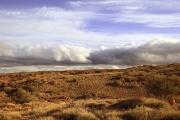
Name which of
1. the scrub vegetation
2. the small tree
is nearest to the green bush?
the scrub vegetation

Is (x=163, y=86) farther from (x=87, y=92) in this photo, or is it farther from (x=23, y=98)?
(x=23, y=98)

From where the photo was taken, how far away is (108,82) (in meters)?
49.4

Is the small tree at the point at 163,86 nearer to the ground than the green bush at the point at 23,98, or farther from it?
farther from it

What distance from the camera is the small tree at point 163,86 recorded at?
29.8 meters

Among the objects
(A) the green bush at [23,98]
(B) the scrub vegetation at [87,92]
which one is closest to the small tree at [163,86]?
(B) the scrub vegetation at [87,92]

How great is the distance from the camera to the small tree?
97.7ft

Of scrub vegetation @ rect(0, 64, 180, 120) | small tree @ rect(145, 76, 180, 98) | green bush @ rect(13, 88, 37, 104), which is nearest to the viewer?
scrub vegetation @ rect(0, 64, 180, 120)

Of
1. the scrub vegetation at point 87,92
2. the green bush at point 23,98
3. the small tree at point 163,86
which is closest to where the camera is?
the scrub vegetation at point 87,92

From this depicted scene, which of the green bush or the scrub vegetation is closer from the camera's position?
the scrub vegetation

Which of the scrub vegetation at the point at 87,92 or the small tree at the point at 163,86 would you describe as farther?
the small tree at the point at 163,86

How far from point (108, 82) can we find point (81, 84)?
4.65 m

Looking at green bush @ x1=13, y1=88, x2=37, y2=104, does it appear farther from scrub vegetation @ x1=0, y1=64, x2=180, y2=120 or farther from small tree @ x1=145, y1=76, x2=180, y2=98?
small tree @ x1=145, y1=76, x2=180, y2=98

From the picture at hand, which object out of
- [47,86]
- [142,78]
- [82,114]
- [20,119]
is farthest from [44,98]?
[82,114]

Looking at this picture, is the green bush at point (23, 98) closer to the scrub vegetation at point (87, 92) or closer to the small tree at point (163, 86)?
the scrub vegetation at point (87, 92)
